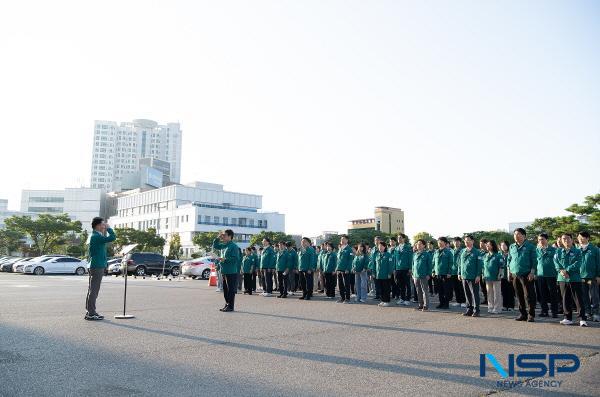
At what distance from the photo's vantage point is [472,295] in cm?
1164

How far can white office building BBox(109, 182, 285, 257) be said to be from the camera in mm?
97250

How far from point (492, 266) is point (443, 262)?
5.45 ft

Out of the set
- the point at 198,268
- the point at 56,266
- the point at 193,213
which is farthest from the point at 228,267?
the point at 193,213

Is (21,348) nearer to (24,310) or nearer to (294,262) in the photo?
(24,310)

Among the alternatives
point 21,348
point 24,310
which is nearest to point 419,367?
point 21,348

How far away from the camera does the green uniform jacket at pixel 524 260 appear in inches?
420

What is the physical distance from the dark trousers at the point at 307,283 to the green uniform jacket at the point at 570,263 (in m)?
7.60

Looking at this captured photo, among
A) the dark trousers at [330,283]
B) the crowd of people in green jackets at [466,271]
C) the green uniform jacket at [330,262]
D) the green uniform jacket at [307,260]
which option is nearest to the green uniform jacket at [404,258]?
the crowd of people in green jackets at [466,271]

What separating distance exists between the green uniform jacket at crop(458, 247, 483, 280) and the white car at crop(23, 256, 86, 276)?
31.9 meters

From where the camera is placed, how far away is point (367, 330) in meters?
8.66

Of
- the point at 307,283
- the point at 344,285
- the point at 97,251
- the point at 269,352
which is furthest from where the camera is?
the point at 307,283

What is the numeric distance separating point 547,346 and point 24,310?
10778 millimetres

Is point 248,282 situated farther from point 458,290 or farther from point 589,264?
point 589,264

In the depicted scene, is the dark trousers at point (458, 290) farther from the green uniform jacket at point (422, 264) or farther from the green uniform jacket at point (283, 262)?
the green uniform jacket at point (283, 262)
